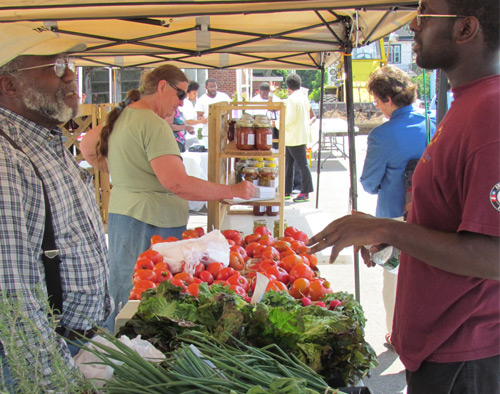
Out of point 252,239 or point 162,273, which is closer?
point 162,273

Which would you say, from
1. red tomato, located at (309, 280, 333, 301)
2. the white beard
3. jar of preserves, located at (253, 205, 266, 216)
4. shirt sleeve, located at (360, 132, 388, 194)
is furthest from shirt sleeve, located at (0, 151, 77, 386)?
jar of preserves, located at (253, 205, 266, 216)

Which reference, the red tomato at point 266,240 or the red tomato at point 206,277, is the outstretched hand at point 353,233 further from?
the red tomato at point 266,240

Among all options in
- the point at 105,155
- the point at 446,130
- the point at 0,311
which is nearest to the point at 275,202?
the point at 105,155

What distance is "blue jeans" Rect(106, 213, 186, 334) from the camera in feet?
11.9

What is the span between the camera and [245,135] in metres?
4.29

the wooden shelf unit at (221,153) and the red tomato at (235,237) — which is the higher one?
the wooden shelf unit at (221,153)

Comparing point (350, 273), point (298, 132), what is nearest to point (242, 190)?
point (350, 273)

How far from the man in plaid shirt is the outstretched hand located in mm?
895

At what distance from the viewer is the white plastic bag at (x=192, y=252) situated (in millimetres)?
2838

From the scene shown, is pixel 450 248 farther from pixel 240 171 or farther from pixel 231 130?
pixel 231 130

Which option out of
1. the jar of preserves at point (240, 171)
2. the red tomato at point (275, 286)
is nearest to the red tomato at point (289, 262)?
the red tomato at point (275, 286)

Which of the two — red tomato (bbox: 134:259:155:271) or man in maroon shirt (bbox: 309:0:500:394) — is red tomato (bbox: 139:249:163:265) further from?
man in maroon shirt (bbox: 309:0:500:394)

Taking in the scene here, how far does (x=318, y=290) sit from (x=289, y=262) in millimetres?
463

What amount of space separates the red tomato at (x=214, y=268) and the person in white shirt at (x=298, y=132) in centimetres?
686
